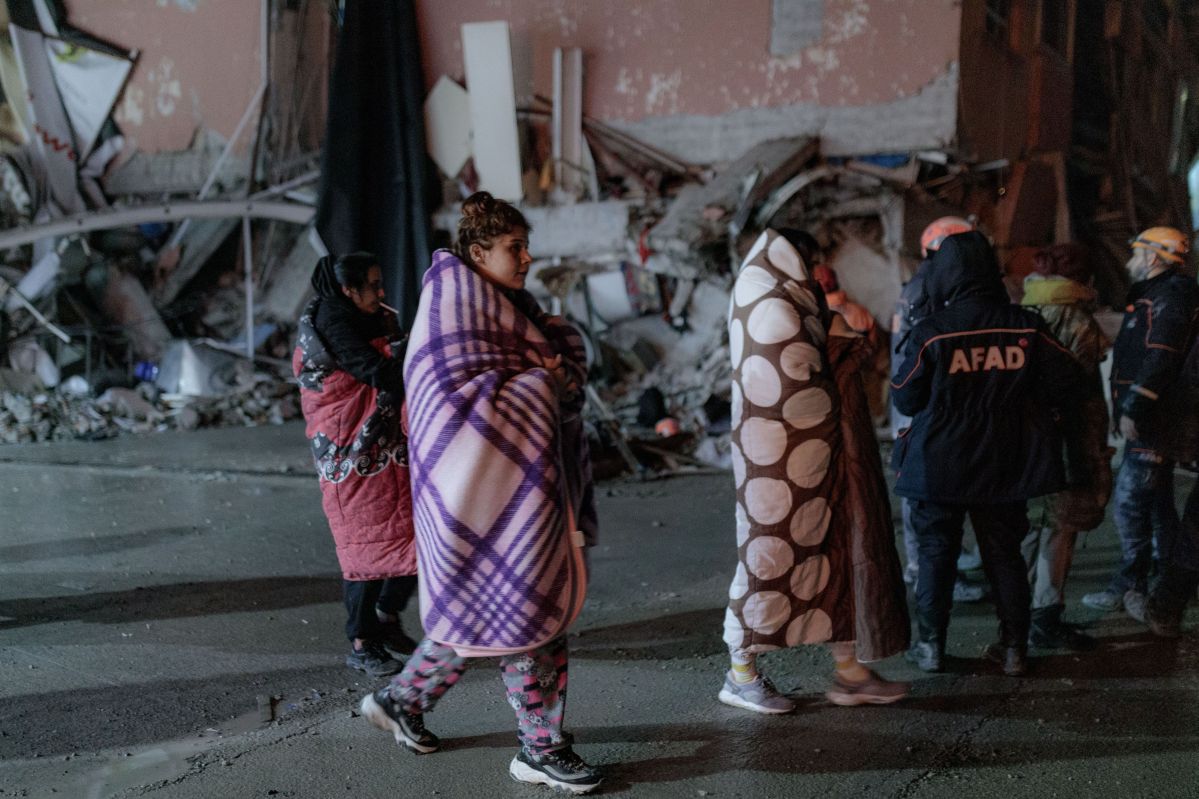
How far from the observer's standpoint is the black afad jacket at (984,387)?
379cm

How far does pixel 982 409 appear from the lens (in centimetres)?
382

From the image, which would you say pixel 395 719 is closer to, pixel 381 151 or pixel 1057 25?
pixel 381 151

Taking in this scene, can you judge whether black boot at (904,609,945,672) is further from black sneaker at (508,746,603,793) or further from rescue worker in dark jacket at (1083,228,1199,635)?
black sneaker at (508,746,603,793)

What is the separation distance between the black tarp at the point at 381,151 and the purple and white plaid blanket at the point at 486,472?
9049 mm

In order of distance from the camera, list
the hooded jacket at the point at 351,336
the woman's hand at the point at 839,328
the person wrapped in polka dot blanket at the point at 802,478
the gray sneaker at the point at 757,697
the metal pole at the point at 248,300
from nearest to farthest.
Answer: the person wrapped in polka dot blanket at the point at 802,478, the woman's hand at the point at 839,328, the gray sneaker at the point at 757,697, the hooded jacket at the point at 351,336, the metal pole at the point at 248,300

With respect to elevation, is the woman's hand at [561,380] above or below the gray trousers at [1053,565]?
above

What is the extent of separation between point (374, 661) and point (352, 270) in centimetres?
164

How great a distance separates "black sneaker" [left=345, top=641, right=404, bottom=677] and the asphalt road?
0.19 feet

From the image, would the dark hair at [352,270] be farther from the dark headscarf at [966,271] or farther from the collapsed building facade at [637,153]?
the collapsed building facade at [637,153]

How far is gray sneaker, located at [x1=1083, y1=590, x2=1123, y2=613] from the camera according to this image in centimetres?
491

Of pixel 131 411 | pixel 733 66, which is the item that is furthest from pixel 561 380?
pixel 131 411

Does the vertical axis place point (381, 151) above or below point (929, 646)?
above

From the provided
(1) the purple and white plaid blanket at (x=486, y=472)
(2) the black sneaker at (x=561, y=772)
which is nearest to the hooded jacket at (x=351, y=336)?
(1) the purple and white plaid blanket at (x=486, y=472)

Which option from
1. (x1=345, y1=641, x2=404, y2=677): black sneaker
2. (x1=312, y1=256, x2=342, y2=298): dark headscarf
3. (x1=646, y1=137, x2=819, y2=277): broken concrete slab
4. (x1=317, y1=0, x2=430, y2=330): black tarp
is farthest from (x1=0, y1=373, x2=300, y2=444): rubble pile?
(x1=312, y1=256, x2=342, y2=298): dark headscarf
